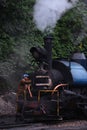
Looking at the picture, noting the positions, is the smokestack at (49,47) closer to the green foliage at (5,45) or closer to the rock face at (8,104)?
the rock face at (8,104)

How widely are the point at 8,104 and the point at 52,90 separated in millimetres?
3380

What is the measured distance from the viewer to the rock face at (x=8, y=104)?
1446 cm

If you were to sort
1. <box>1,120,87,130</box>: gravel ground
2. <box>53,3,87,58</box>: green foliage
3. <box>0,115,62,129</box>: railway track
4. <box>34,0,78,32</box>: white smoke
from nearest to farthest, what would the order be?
<box>1,120,87,130</box>: gravel ground → <box>0,115,62,129</box>: railway track → <box>34,0,78,32</box>: white smoke → <box>53,3,87,58</box>: green foliage

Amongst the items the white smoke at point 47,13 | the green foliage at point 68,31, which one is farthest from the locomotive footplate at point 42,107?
the green foliage at point 68,31

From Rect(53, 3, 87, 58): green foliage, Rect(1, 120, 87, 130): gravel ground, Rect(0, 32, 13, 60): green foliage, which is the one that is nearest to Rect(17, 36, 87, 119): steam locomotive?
Rect(1, 120, 87, 130): gravel ground

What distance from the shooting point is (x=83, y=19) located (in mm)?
20875

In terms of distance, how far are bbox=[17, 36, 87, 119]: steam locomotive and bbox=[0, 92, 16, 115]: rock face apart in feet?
6.12

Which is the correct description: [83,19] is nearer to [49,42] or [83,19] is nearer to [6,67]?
[6,67]

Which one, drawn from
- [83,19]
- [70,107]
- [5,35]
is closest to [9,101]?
[5,35]

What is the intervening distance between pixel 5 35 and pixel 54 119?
16.7 feet

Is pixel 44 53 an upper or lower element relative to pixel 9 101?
upper

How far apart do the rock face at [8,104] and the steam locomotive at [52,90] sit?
6.12ft

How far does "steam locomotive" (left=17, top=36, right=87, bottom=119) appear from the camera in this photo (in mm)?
12359

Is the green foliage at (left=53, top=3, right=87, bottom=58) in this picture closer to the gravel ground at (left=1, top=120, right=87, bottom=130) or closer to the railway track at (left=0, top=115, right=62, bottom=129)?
the railway track at (left=0, top=115, right=62, bottom=129)
